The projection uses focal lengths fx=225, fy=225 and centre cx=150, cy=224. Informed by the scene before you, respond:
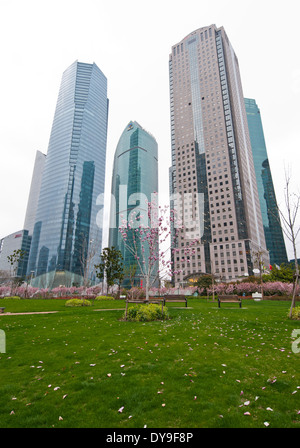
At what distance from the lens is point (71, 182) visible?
525 feet

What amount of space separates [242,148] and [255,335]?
5576 inches

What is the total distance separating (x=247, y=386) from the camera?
17.6ft

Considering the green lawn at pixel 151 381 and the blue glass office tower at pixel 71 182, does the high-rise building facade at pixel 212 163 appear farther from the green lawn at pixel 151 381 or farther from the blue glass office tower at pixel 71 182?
the green lawn at pixel 151 381

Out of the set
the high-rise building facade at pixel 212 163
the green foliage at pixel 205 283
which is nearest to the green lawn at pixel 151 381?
the green foliage at pixel 205 283

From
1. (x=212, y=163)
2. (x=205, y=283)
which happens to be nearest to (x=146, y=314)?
(x=205, y=283)

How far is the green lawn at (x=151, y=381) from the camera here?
4.17m

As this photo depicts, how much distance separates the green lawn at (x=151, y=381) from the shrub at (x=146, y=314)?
4.37 meters

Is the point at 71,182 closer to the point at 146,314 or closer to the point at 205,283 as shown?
the point at 205,283

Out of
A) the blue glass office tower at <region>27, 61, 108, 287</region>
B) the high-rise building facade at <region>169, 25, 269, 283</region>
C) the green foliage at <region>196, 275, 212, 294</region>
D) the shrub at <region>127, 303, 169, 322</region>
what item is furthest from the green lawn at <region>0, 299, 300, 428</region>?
the blue glass office tower at <region>27, 61, 108, 287</region>

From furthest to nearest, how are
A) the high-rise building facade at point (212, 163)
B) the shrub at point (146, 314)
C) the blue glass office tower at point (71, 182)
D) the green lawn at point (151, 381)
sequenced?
the blue glass office tower at point (71, 182) < the high-rise building facade at point (212, 163) < the shrub at point (146, 314) < the green lawn at point (151, 381)

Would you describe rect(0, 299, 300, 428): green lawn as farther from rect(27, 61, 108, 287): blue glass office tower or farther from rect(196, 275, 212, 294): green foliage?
rect(27, 61, 108, 287): blue glass office tower

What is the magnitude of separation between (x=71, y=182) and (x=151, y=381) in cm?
16767

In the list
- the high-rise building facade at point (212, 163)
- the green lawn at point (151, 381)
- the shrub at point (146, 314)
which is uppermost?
the high-rise building facade at point (212, 163)
